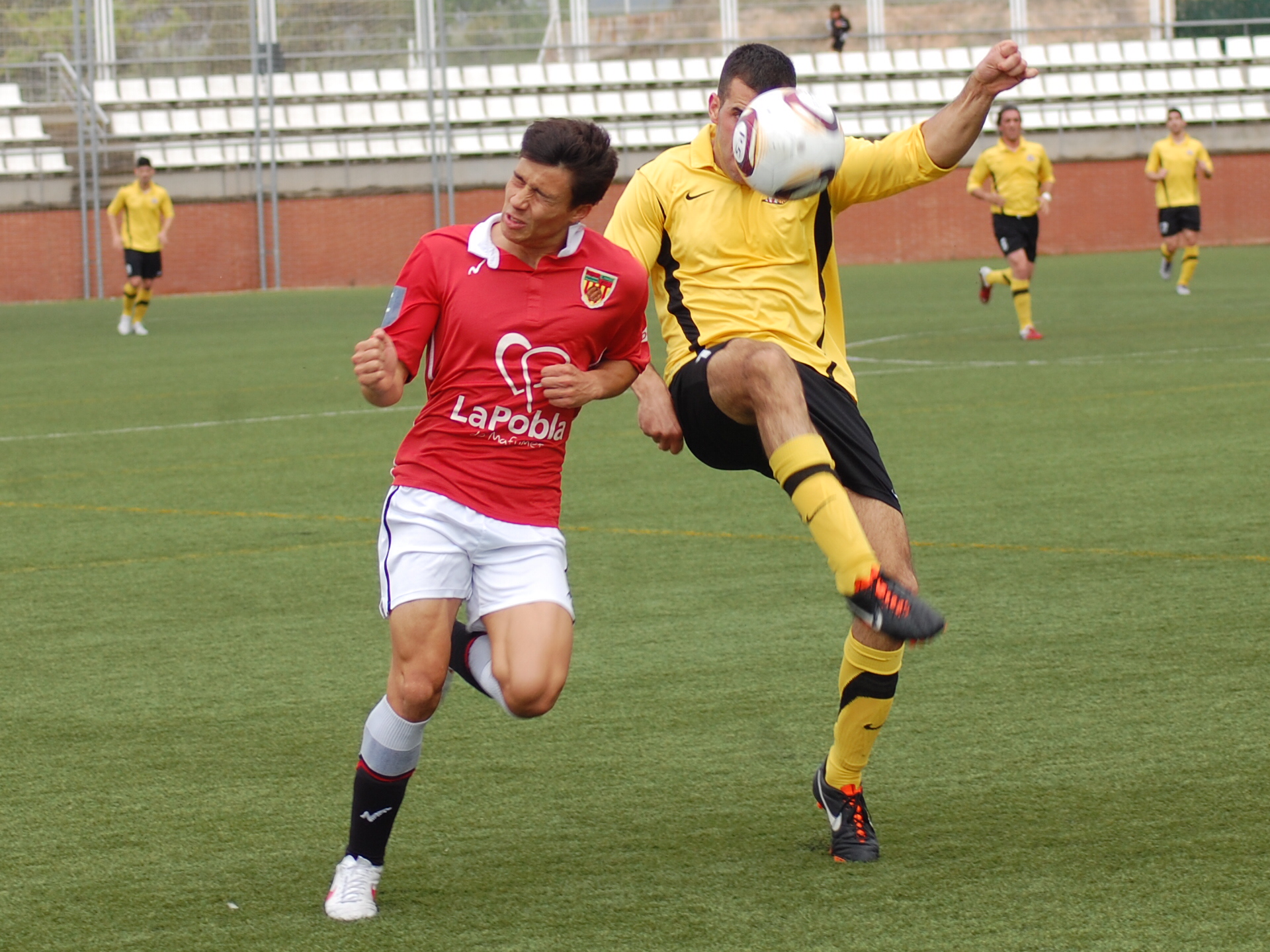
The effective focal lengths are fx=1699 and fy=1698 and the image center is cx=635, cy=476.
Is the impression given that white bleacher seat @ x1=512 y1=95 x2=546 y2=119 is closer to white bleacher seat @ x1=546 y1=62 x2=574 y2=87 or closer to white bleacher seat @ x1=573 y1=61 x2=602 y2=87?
white bleacher seat @ x1=546 y1=62 x2=574 y2=87

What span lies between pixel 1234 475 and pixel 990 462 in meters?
1.33

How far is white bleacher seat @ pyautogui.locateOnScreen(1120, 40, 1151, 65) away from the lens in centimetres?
3597

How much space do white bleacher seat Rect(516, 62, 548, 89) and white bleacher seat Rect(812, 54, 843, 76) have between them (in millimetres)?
5647

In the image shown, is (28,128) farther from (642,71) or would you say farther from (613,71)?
(642,71)

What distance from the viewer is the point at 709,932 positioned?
3.39 metres

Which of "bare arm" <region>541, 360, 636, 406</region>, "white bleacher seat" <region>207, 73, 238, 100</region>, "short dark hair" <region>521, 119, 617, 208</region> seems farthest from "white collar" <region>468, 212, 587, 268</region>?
"white bleacher seat" <region>207, 73, 238, 100</region>

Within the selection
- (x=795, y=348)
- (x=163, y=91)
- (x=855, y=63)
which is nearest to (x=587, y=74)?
(x=855, y=63)

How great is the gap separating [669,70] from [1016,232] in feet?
62.3

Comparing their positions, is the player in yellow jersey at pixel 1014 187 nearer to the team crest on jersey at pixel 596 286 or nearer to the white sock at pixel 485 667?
the team crest on jersey at pixel 596 286

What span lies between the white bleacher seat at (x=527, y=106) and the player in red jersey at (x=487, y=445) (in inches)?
1186

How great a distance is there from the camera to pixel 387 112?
107 feet

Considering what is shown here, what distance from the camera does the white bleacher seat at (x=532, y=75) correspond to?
111 feet

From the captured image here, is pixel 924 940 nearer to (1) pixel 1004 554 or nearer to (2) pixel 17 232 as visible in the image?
(1) pixel 1004 554

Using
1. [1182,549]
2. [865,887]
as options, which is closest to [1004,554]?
[1182,549]
